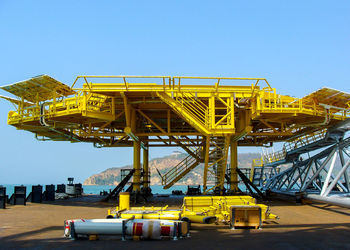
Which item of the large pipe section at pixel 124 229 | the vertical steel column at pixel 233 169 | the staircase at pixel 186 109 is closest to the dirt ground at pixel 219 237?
the large pipe section at pixel 124 229

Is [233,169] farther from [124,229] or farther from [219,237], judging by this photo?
[124,229]

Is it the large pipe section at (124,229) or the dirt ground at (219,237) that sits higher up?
the large pipe section at (124,229)

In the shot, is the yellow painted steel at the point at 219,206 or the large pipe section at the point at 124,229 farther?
the yellow painted steel at the point at 219,206

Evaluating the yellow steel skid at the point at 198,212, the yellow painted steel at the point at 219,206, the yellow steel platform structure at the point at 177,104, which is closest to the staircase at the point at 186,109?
the yellow steel platform structure at the point at 177,104

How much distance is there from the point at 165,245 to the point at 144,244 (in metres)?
0.77

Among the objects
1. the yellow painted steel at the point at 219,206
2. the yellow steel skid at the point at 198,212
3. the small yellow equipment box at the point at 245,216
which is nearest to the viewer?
the small yellow equipment box at the point at 245,216

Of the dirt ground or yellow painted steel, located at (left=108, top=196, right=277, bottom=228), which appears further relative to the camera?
yellow painted steel, located at (left=108, top=196, right=277, bottom=228)

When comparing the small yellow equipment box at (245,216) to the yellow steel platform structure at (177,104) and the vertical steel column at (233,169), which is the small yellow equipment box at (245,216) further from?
the vertical steel column at (233,169)

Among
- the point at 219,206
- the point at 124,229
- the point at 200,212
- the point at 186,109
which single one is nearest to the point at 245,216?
the point at 219,206

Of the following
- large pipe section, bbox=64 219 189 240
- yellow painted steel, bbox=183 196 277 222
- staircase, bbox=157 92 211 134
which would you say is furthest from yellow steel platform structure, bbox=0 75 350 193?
large pipe section, bbox=64 219 189 240

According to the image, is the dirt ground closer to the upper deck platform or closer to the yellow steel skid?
the yellow steel skid

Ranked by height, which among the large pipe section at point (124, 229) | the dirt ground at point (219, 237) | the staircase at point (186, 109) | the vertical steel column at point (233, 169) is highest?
the staircase at point (186, 109)

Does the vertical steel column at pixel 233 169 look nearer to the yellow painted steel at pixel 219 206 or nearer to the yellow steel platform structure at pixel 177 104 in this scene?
the yellow steel platform structure at pixel 177 104

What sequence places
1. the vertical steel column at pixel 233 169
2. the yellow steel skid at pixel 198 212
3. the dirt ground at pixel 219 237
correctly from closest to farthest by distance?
the dirt ground at pixel 219 237 < the yellow steel skid at pixel 198 212 < the vertical steel column at pixel 233 169
